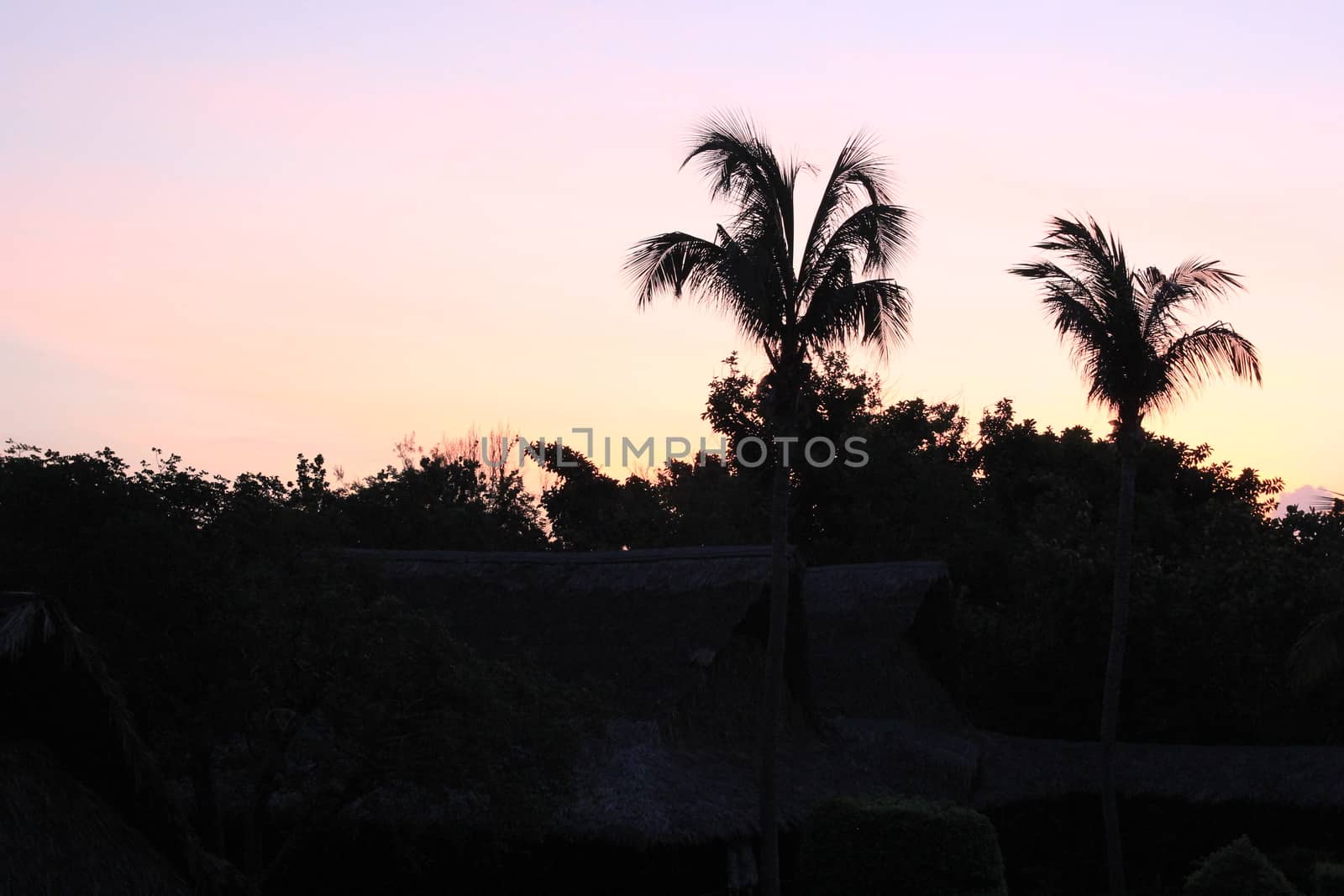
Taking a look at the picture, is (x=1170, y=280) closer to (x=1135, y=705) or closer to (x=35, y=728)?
(x=1135, y=705)

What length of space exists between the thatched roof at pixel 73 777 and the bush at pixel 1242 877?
43.9ft

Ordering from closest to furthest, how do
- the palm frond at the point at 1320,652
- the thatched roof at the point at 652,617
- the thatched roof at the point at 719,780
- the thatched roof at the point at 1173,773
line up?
the thatched roof at the point at 719,780, the palm frond at the point at 1320,652, the thatched roof at the point at 652,617, the thatched roof at the point at 1173,773

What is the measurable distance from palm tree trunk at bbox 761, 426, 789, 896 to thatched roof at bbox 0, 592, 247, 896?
9001 millimetres

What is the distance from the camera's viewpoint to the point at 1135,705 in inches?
1123

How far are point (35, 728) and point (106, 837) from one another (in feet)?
2.86

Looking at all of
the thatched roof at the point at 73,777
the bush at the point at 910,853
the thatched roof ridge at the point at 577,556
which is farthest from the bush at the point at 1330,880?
the thatched roof at the point at 73,777

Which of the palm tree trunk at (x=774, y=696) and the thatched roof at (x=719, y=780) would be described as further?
the palm tree trunk at (x=774, y=696)

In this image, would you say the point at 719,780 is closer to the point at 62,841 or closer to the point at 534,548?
the point at 62,841

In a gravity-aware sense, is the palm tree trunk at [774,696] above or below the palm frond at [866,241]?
below

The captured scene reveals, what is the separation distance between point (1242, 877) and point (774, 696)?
633cm

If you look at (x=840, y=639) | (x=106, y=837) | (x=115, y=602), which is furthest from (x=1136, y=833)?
(x=106, y=837)

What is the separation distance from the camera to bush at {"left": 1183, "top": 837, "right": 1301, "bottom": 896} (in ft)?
60.0

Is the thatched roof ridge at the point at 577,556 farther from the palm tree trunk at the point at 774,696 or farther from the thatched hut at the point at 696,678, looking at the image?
the palm tree trunk at the point at 774,696

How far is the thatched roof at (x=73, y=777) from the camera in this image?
907cm
